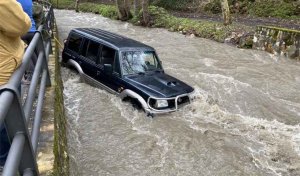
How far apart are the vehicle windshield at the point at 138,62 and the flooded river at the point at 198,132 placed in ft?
2.76

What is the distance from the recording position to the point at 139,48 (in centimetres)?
985

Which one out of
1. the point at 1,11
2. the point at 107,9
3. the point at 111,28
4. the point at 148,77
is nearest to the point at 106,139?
the point at 148,77

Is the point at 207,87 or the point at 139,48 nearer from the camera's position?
the point at 139,48

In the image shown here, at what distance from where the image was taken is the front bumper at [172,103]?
8273mm

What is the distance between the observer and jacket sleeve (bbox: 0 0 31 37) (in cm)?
312

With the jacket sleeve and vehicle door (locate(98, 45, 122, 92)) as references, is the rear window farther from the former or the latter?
the jacket sleeve

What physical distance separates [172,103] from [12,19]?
5.63 metres

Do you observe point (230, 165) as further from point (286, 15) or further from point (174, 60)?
point (286, 15)

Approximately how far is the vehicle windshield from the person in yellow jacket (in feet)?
18.8

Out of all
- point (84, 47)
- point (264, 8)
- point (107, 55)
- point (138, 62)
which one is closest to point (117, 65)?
point (138, 62)

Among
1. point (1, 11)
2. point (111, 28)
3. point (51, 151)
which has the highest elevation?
point (1, 11)

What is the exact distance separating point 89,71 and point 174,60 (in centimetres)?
591

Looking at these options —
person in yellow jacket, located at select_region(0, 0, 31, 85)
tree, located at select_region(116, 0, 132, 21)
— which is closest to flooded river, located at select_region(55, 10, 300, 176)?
person in yellow jacket, located at select_region(0, 0, 31, 85)

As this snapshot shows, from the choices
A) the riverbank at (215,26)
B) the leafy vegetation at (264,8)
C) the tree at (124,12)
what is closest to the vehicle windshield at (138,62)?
the riverbank at (215,26)
